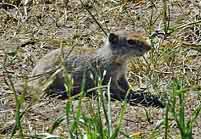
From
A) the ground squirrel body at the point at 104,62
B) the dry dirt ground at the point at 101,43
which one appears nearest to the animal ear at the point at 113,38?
the ground squirrel body at the point at 104,62

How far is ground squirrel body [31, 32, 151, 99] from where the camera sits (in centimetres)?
638

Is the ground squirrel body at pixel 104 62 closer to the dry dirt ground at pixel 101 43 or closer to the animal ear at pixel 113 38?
the animal ear at pixel 113 38

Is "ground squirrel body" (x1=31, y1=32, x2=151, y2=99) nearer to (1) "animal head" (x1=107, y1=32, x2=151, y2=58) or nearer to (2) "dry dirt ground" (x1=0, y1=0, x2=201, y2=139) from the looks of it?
(1) "animal head" (x1=107, y1=32, x2=151, y2=58)

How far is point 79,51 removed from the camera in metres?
6.54

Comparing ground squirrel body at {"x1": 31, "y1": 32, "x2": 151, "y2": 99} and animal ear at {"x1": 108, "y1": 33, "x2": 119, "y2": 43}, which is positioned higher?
animal ear at {"x1": 108, "y1": 33, "x2": 119, "y2": 43}

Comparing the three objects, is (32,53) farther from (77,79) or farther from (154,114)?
(154,114)

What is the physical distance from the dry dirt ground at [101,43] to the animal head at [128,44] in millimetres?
174

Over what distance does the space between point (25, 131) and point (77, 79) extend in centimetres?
137

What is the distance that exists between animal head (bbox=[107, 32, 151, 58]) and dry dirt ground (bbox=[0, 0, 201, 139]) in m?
0.17

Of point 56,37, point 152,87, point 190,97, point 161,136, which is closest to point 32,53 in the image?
point 56,37

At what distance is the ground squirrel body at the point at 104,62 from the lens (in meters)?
6.38

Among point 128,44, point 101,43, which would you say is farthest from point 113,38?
point 101,43

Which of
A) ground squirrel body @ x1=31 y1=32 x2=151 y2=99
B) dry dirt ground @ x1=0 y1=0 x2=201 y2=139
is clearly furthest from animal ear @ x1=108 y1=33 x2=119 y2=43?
dry dirt ground @ x1=0 y1=0 x2=201 y2=139

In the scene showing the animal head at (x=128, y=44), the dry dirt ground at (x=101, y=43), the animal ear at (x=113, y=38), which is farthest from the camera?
the animal ear at (x=113, y=38)
